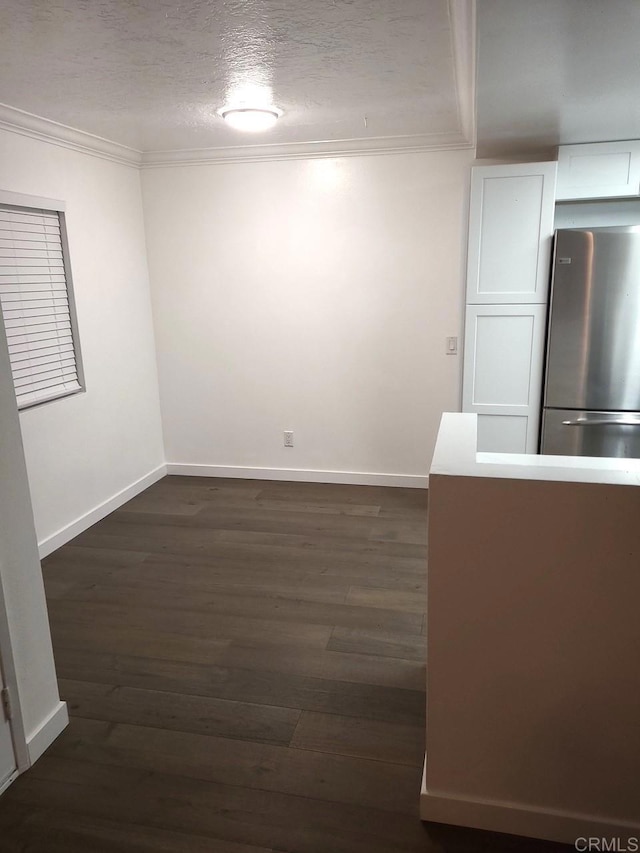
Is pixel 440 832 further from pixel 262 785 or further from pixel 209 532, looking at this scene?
pixel 209 532

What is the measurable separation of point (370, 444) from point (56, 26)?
3145 mm

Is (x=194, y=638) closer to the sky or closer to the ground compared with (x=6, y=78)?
closer to the ground

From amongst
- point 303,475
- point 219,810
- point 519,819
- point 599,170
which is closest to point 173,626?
point 219,810

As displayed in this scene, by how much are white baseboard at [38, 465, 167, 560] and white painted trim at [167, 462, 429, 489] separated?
0.82ft

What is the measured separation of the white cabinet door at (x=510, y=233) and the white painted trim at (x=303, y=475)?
1434mm

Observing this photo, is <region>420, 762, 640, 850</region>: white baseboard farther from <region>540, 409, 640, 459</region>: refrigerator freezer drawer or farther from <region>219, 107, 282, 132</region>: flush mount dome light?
<region>219, 107, 282, 132</region>: flush mount dome light

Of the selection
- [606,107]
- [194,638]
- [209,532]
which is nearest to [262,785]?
[194,638]

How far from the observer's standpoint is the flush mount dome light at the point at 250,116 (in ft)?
10.3

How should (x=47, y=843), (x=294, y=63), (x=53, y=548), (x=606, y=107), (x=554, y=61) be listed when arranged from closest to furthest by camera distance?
1. (x=47, y=843)
2. (x=554, y=61)
3. (x=294, y=63)
4. (x=606, y=107)
5. (x=53, y=548)

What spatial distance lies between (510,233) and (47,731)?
3409 millimetres

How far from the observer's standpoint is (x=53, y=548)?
3.60 meters

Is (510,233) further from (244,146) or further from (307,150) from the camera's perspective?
(244,146)

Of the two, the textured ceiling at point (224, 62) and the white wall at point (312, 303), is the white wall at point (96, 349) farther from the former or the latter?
the textured ceiling at point (224, 62)

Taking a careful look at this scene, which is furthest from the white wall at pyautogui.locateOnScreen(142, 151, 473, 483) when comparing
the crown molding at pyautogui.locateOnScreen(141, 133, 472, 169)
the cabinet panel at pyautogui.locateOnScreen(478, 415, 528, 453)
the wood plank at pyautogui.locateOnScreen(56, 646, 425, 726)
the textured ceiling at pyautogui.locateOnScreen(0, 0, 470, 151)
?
the wood plank at pyautogui.locateOnScreen(56, 646, 425, 726)
